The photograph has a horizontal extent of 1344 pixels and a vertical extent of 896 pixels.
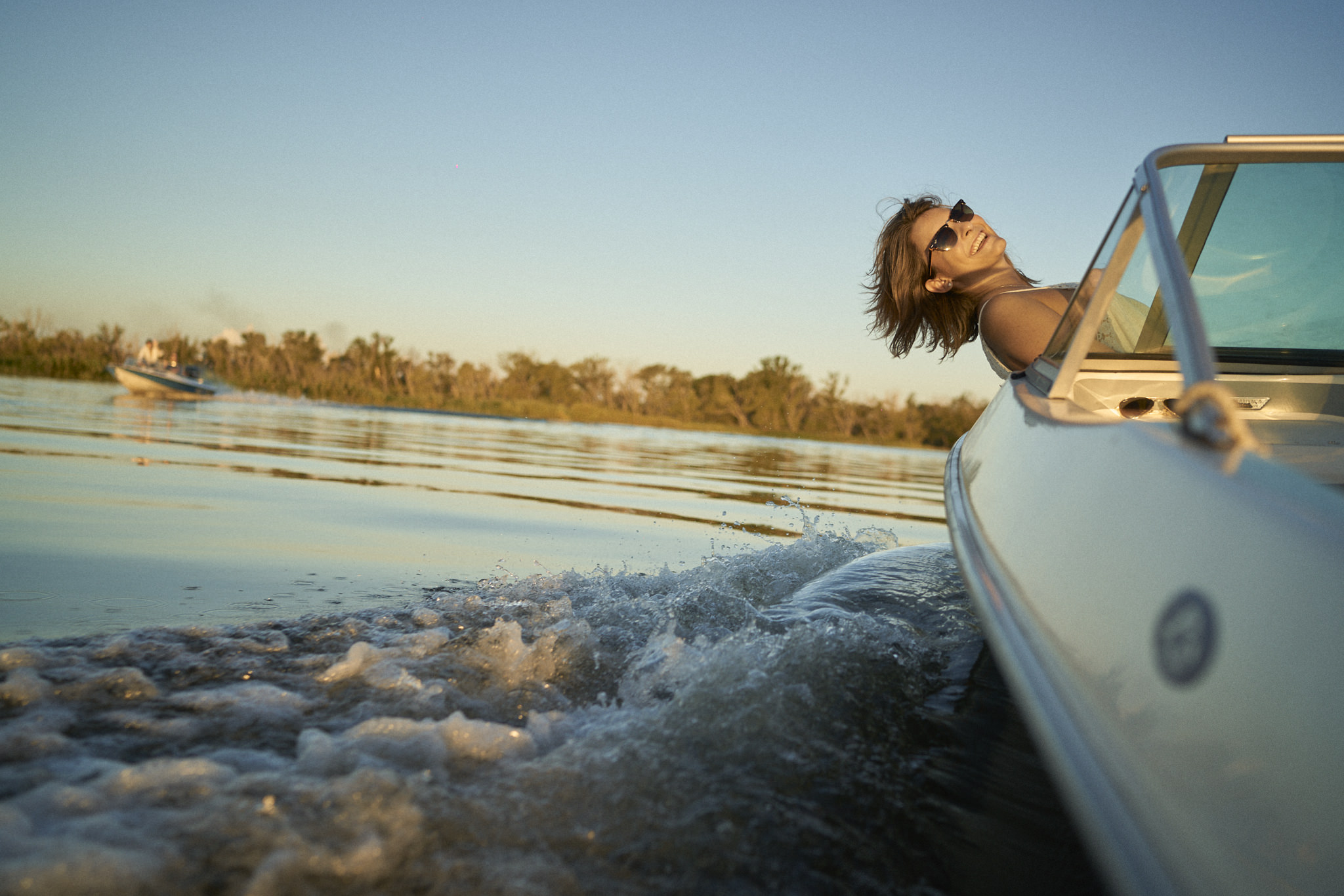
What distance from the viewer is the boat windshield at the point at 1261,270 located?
7.63 feet

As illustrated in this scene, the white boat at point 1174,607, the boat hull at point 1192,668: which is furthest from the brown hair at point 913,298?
the boat hull at point 1192,668

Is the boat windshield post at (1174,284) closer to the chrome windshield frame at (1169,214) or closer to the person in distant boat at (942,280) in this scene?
the chrome windshield frame at (1169,214)

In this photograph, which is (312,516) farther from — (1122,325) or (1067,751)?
(1067,751)

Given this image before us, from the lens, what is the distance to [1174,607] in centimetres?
86

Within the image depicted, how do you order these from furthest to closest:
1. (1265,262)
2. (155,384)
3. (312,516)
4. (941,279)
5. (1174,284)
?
1. (155,384)
2. (312,516)
3. (941,279)
4. (1265,262)
5. (1174,284)

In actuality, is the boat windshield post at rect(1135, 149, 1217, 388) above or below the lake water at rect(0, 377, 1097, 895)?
above

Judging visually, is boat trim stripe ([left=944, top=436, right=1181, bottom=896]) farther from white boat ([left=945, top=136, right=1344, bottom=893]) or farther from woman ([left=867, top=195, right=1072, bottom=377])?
woman ([left=867, top=195, right=1072, bottom=377])

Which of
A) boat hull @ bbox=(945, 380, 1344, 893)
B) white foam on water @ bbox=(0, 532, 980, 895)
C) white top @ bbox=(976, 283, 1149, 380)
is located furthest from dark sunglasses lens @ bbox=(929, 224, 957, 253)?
boat hull @ bbox=(945, 380, 1344, 893)

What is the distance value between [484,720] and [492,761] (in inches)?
8.4

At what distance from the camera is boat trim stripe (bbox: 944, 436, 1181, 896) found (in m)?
0.80

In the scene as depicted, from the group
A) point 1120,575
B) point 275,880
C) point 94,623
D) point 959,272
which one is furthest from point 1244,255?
point 94,623

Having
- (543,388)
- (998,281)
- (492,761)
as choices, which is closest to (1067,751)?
(492,761)

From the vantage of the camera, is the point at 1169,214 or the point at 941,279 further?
the point at 941,279

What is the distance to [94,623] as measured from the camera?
2096 mm
